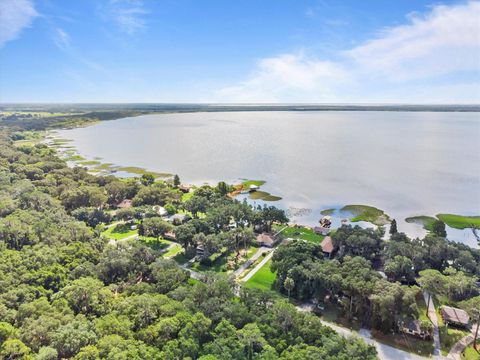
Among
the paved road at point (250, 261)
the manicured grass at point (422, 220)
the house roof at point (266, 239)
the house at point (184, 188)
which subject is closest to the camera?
the paved road at point (250, 261)

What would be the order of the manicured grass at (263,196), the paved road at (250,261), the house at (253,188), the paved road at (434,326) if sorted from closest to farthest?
the paved road at (434,326)
the paved road at (250,261)
the manicured grass at (263,196)
the house at (253,188)

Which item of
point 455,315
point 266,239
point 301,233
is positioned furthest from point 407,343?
point 301,233

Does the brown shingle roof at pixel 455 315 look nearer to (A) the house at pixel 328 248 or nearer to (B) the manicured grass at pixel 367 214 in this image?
(A) the house at pixel 328 248

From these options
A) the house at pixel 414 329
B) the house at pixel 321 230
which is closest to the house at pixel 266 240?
the house at pixel 321 230

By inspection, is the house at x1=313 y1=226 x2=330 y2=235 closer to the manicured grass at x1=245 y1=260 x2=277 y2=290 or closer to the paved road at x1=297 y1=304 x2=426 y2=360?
the manicured grass at x1=245 y1=260 x2=277 y2=290

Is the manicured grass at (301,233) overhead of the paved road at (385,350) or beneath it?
overhead

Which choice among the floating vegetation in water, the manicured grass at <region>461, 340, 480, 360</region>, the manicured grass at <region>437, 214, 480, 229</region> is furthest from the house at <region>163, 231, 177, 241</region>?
the manicured grass at <region>437, 214, 480, 229</region>

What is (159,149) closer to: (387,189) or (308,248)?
(387,189)
